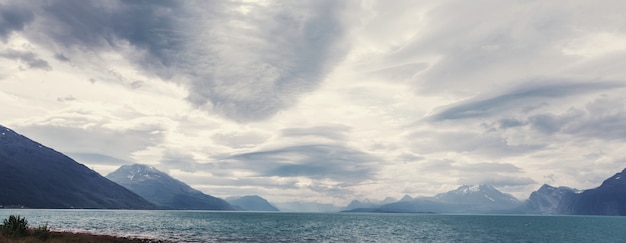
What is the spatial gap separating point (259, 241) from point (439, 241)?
5262 centimetres

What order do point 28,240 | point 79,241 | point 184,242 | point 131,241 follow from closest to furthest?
point 28,240, point 79,241, point 131,241, point 184,242

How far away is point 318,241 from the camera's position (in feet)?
312

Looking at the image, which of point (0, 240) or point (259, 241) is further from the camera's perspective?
point (259, 241)

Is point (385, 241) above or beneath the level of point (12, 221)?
beneath

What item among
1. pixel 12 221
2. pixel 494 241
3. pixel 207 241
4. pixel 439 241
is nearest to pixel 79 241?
pixel 12 221

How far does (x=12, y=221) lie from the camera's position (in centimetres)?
5853

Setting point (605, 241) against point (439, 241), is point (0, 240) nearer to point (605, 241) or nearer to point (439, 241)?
point (439, 241)

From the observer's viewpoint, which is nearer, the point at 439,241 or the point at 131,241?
the point at 131,241

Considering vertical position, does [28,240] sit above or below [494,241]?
above

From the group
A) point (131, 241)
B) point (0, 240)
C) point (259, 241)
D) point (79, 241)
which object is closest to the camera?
point (0, 240)

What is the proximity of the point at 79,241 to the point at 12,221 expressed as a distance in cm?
997

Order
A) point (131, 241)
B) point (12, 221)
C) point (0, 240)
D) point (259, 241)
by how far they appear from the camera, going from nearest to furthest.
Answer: point (0, 240)
point (12, 221)
point (131, 241)
point (259, 241)

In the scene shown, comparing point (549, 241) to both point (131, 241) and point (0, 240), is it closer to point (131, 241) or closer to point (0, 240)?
point (131, 241)

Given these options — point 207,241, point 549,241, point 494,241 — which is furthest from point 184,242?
point 549,241
